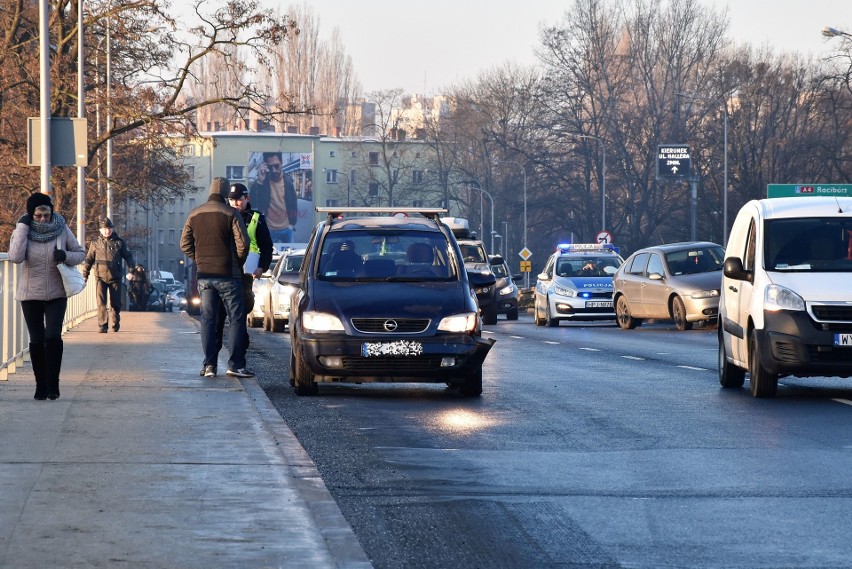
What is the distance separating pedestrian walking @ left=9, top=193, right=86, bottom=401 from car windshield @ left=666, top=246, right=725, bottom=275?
67.9ft

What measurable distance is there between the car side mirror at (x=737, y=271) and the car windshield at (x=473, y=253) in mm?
23351

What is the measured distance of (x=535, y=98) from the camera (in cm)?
8125

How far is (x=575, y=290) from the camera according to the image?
37.3m

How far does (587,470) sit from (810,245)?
608 centimetres

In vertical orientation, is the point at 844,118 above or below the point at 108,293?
above

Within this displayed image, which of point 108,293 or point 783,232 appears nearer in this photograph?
point 783,232

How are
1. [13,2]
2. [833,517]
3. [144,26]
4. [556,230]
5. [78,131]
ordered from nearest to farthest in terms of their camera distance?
[833,517] → [78,131] → [144,26] → [13,2] → [556,230]

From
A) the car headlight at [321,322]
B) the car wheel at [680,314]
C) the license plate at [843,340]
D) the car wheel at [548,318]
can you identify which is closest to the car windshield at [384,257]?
the car headlight at [321,322]

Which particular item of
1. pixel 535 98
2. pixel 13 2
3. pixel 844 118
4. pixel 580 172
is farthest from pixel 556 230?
pixel 13 2

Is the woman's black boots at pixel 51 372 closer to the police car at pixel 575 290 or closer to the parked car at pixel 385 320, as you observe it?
the parked car at pixel 385 320

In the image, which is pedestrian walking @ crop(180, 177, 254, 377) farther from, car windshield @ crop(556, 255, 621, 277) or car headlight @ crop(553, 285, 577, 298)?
car windshield @ crop(556, 255, 621, 277)

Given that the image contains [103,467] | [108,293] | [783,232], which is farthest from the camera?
[108,293]

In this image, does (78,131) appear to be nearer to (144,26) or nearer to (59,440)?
(59,440)

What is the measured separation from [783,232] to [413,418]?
14.3ft
